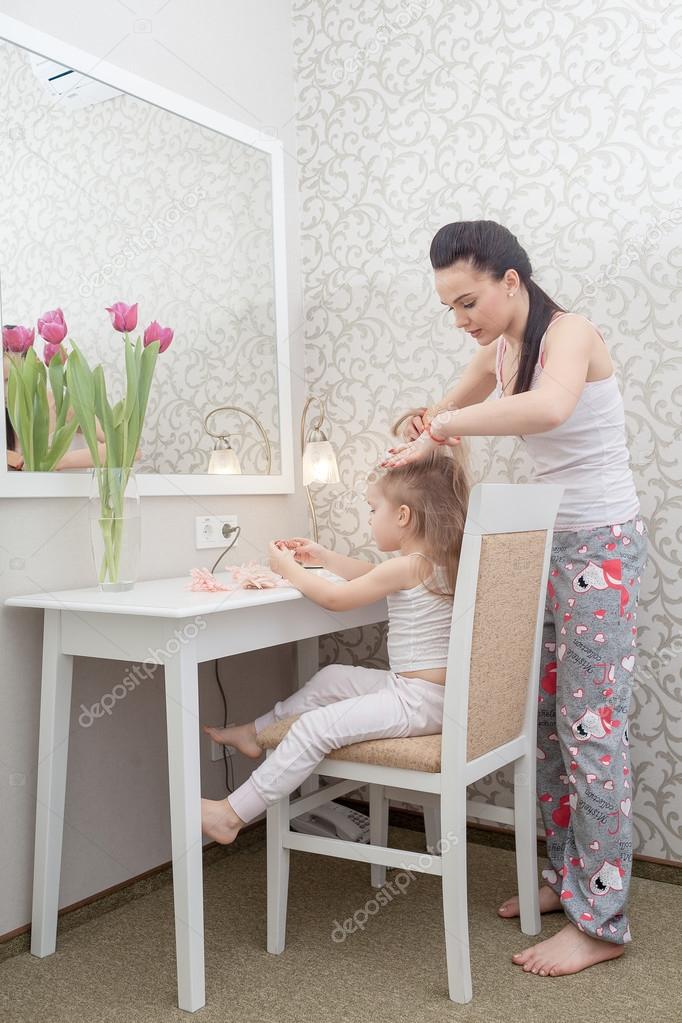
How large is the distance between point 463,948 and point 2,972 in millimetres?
914

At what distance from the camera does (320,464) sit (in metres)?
2.56

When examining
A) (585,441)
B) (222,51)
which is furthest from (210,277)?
(585,441)

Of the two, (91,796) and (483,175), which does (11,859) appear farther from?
(483,175)

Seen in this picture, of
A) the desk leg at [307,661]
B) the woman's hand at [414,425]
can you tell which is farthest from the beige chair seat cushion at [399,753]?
the desk leg at [307,661]

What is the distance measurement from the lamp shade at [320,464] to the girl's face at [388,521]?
58 cm

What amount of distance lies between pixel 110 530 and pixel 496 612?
83 centimetres

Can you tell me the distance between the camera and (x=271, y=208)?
106 inches

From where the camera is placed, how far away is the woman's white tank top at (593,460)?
1892 mm

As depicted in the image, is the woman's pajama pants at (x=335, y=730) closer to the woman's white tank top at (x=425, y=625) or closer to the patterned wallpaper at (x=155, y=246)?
the woman's white tank top at (x=425, y=625)

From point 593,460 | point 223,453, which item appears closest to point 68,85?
point 223,453

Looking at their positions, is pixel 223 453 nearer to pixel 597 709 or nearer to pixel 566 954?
pixel 597 709

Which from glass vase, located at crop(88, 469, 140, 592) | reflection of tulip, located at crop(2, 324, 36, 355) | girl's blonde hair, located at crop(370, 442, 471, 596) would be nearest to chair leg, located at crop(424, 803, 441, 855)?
girl's blonde hair, located at crop(370, 442, 471, 596)

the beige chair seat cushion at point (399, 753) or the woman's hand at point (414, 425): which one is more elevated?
the woman's hand at point (414, 425)

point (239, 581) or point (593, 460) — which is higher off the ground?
point (593, 460)
